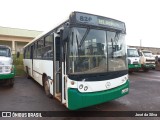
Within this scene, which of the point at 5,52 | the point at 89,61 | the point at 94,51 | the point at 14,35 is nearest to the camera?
the point at 89,61

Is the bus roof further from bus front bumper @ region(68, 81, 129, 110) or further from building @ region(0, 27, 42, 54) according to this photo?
building @ region(0, 27, 42, 54)

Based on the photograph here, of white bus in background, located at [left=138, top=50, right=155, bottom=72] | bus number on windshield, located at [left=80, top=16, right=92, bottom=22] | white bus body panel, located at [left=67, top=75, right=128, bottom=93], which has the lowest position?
white bus body panel, located at [left=67, top=75, right=128, bottom=93]

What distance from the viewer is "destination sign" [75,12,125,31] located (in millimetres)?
4777

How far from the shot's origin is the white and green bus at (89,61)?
4586 millimetres

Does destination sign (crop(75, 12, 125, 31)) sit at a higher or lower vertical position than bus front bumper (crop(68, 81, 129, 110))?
higher

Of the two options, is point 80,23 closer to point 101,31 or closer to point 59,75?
point 101,31

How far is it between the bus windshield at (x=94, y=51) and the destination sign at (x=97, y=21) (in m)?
0.23

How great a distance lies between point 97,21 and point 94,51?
0.95 m

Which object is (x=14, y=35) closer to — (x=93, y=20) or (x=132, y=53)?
(x=132, y=53)

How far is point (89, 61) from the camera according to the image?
4812mm

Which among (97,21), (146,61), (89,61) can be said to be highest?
(97,21)

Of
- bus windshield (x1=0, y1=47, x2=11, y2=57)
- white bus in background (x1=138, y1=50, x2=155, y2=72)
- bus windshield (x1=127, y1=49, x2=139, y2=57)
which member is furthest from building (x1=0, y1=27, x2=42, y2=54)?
bus windshield (x1=0, y1=47, x2=11, y2=57)

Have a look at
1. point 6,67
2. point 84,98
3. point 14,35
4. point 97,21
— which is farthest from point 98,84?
point 14,35

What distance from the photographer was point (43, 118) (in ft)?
16.7
